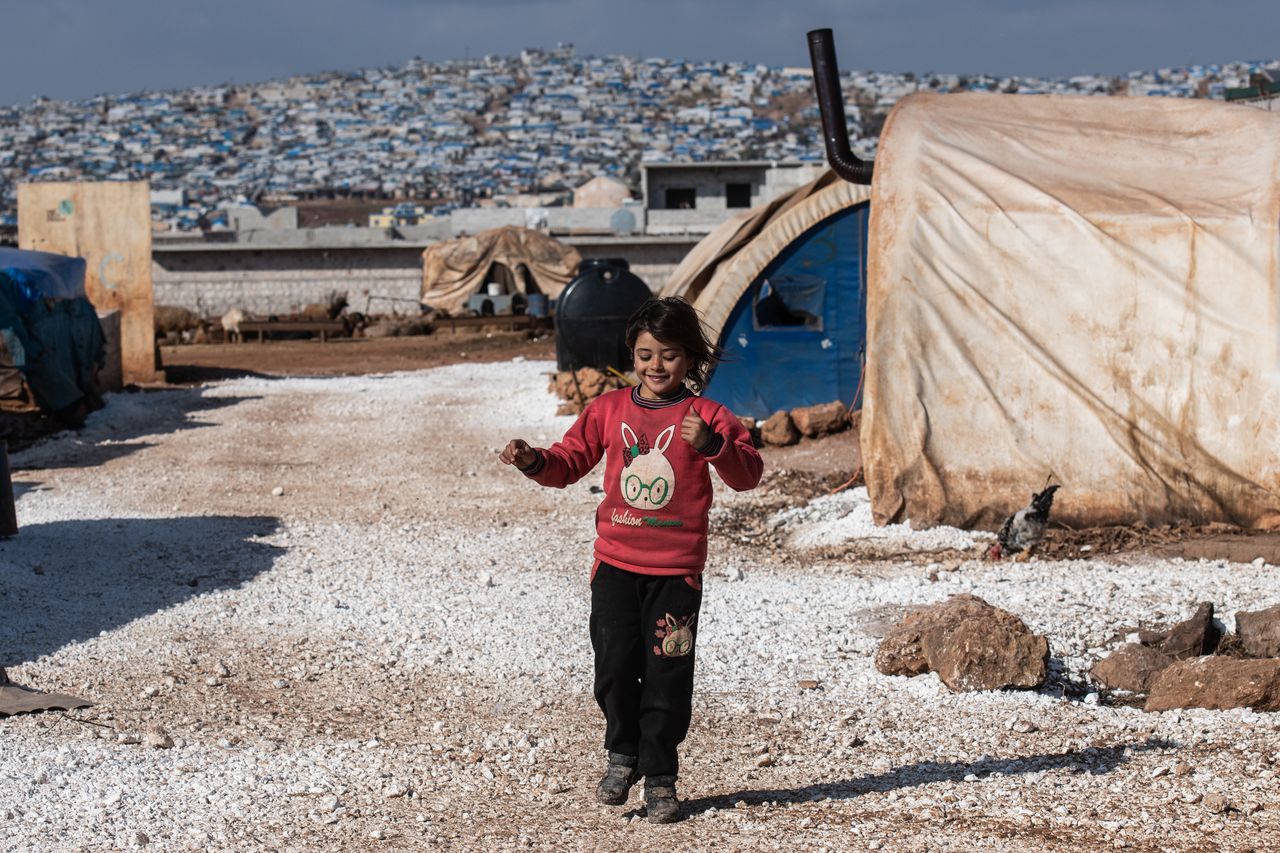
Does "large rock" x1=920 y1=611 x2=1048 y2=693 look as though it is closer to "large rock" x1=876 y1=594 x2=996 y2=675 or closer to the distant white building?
"large rock" x1=876 y1=594 x2=996 y2=675

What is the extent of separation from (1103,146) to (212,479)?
23.3 ft

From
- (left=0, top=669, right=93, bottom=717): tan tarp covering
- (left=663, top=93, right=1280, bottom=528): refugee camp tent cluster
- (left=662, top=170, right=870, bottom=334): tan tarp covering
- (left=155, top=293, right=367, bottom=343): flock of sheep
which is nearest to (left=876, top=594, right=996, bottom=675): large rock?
(left=663, top=93, right=1280, bottom=528): refugee camp tent cluster

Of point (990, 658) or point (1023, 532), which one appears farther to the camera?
point (1023, 532)

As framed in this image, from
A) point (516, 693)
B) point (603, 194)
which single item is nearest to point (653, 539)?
point (516, 693)

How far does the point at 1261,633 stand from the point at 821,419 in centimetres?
635

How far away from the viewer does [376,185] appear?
373 ft

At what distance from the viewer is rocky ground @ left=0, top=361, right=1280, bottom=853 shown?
423 cm

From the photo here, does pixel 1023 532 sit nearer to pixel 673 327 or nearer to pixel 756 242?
pixel 673 327

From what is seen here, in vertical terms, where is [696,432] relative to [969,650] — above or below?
above

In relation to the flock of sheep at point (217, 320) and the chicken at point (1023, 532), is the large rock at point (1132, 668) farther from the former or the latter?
the flock of sheep at point (217, 320)

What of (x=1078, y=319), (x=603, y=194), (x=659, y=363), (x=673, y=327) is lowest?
(x=1078, y=319)

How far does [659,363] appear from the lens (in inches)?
163

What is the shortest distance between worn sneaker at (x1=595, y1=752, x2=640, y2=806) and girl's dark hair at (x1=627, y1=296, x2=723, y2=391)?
45.4 inches

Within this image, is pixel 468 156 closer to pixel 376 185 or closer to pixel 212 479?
pixel 376 185
